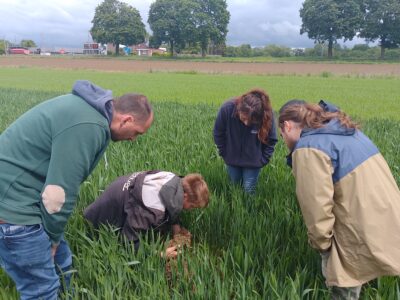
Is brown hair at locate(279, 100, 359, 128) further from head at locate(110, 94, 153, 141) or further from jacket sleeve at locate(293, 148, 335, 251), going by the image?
head at locate(110, 94, 153, 141)

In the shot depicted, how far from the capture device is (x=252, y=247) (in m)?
2.72

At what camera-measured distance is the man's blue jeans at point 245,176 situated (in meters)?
3.99

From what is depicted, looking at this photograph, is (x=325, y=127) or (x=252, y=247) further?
(x=252, y=247)

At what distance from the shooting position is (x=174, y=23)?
70.4 metres

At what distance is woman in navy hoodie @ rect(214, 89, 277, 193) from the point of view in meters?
3.78

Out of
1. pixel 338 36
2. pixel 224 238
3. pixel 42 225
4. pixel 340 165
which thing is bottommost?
pixel 224 238

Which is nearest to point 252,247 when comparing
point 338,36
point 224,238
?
point 224,238

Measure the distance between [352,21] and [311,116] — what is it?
223 ft

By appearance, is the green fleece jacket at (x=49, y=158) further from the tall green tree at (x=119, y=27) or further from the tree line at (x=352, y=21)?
the tall green tree at (x=119, y=27)

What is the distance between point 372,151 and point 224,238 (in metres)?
1.39

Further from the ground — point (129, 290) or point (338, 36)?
point (338, 36)

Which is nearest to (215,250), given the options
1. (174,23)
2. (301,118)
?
(301,118)

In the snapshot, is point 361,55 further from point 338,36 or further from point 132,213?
point 132,213

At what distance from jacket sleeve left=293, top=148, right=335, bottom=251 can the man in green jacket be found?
791 millimetres
